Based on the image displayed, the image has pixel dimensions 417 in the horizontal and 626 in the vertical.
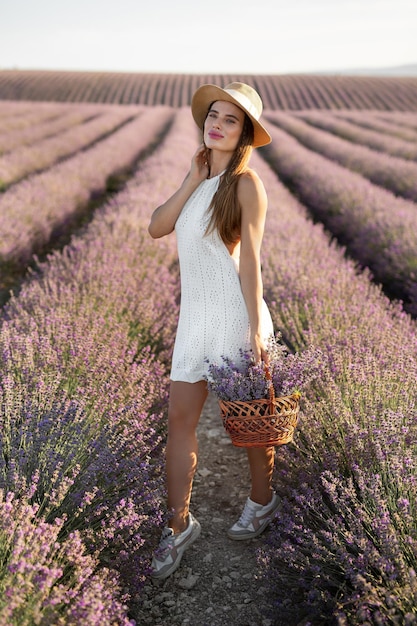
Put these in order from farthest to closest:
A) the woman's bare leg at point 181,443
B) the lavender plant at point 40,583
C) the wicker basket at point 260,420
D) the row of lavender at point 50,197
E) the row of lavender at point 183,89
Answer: the row of lavender at point 183,89 < the row of lavender at point 50,197 < the woman's bare leg at point 181,443 < the wicker basket at point 260,420 < the lavender plant at point 40,583

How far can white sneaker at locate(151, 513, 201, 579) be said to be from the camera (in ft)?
7.66

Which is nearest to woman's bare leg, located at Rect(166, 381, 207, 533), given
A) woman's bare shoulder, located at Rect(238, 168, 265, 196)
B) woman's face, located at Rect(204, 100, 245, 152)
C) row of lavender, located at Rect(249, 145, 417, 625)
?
row of lavender, located at Rect(249, 145, 417, 625)

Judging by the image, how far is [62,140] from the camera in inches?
571

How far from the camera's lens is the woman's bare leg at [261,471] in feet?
8.04

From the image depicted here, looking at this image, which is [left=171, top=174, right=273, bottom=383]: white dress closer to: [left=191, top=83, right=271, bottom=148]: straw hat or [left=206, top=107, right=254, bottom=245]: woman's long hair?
[left=206, top=107, right=254, bottom=245]: woman's long hair

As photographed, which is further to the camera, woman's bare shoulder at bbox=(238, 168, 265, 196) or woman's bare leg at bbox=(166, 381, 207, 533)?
woman's bare leg at bbox=(166, 381, 207, 533)

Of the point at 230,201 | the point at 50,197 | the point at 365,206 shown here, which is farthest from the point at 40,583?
the point at 50,197

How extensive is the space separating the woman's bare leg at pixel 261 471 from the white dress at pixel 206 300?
1.38ft

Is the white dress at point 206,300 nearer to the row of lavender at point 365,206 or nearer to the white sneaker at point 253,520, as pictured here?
the white sneaker at point 253,520

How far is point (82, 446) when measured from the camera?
7.34ft

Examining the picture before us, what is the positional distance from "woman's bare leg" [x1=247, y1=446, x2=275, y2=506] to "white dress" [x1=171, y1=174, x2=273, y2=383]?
42 cm

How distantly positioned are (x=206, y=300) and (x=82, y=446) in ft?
2.36

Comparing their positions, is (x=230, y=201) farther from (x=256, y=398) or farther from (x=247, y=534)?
(x=247, y=534)

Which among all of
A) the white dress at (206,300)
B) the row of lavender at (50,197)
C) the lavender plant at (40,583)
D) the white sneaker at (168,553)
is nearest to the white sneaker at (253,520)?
the white sneaker at (168,553)
